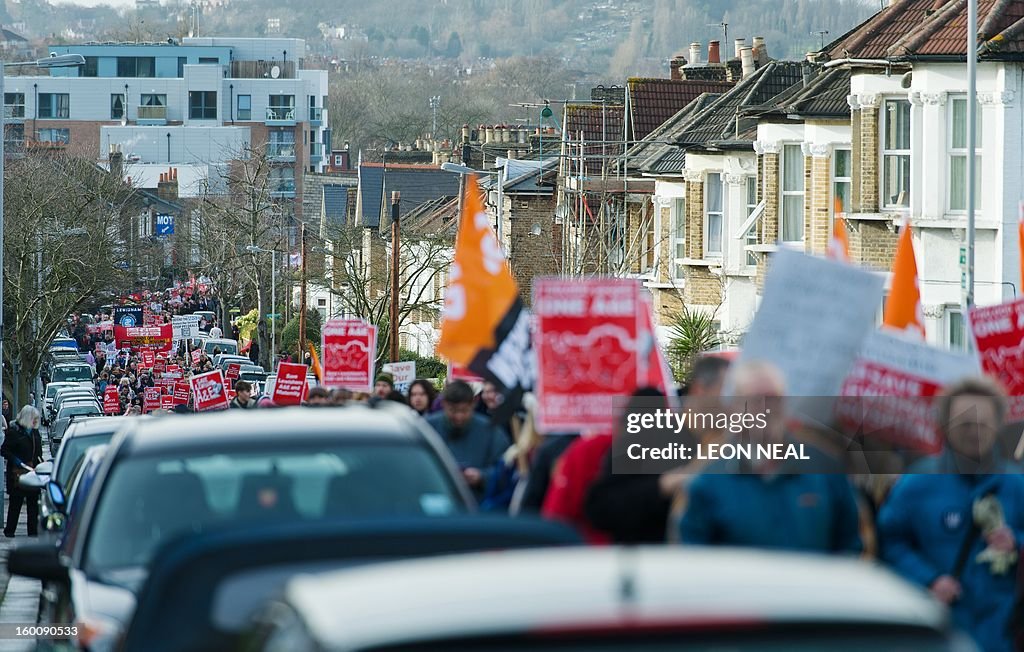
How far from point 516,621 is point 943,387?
5.45 meters

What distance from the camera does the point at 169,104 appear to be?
162625 millimetres

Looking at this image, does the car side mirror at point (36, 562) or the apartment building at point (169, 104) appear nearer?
the car side mirror at point (36, 562)

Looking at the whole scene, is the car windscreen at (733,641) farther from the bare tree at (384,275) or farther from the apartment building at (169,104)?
the apartment building at (169,104)

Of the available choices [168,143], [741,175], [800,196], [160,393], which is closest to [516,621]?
[800,196]

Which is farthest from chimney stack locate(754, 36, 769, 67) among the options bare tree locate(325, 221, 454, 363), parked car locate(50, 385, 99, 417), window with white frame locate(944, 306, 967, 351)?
window with white frame locate(944, 306, 967, 351)

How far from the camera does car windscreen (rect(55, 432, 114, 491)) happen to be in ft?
58.3

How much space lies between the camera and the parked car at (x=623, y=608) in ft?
11.6

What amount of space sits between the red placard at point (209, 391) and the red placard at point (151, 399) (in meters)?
13.2

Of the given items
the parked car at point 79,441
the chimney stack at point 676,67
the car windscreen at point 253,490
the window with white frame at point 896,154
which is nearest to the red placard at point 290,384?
the window with white frame at point 896,154

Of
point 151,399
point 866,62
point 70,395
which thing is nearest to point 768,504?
point 866,62

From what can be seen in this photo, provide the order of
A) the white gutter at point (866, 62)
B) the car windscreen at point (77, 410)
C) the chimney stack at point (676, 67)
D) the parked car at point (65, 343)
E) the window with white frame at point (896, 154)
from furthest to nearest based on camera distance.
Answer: the parked car at point (65, 343) < the chimney stack at point (676, 67) < the car windscreen at point (77, 410) < the window with white frame at point (896, 154) < the white gutter at point (866, 62)

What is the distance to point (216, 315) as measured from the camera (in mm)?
108312

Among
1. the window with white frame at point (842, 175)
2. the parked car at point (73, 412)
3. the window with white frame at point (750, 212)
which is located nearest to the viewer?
the window with white frame at point (842, 175)

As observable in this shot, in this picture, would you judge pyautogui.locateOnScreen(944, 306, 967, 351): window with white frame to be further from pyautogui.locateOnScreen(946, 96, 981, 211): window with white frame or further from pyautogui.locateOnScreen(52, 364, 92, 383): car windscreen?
pyautogui.locateOnScreen(52, 364, 92, 383): car windscreen
